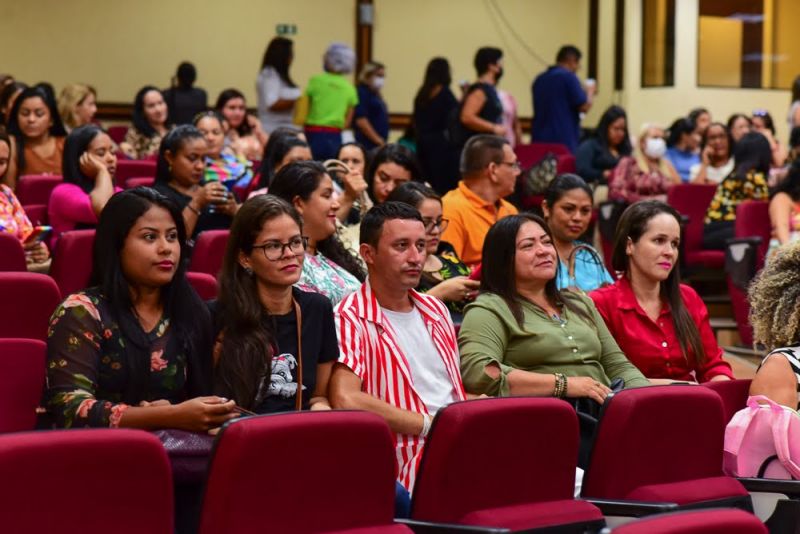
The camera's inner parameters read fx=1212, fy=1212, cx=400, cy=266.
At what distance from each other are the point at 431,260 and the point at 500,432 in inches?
63.9

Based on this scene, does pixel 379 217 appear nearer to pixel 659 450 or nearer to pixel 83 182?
pixel 659 450

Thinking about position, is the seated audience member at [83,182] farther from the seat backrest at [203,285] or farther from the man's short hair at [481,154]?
the man's short hair at [481,154]

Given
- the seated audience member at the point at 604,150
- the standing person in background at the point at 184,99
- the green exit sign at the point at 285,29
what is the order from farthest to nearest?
the green exit sign at the point at 285,29 → the standing person in background at the point at 184,99 → the seated audience member at the point at 604,150

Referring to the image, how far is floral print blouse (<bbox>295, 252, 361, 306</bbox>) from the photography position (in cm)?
323

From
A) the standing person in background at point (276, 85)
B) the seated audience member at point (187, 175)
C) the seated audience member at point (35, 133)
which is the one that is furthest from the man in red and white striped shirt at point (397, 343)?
the standing person in background at point (276, 85)

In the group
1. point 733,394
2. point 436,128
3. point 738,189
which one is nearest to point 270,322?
point 733,394

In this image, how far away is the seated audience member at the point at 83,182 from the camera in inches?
168

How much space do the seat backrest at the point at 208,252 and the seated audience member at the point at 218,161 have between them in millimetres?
1424

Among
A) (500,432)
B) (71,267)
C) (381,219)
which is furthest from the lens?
(71,267)

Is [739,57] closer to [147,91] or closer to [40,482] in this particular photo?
[147,91]

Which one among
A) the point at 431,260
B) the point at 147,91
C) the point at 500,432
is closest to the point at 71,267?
the point at 431,260

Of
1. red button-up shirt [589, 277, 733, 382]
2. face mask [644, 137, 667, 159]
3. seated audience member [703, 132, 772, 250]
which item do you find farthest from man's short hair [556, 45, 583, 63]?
red button-up shirt [589, 277, 733, 382]

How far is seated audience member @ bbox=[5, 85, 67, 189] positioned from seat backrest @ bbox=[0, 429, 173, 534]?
12.4 feet

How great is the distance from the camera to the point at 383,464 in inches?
79.5
